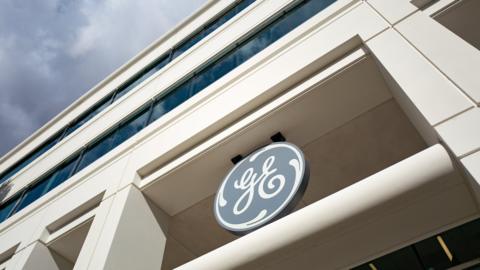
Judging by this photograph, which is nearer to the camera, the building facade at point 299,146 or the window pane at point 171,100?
the building facade at point 299,146

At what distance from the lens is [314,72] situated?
17.7 ft

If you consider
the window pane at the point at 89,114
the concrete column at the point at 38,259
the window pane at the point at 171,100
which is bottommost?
the concrete column at the point at 38,259

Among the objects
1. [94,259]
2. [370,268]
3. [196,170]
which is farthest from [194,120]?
[370,268]

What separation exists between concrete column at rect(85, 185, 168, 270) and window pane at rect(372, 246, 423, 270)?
3.33 metres

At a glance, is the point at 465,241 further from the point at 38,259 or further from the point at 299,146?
the point at 38,259

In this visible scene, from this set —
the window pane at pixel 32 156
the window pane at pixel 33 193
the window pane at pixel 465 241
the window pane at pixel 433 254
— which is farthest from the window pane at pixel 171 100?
the window pane at pixel 32 156

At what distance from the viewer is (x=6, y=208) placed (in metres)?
11.2

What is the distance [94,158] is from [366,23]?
7.37m

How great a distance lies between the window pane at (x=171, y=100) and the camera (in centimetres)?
806

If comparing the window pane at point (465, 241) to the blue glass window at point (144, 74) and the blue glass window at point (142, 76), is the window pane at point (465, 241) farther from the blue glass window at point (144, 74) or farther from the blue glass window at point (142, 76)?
the blue glass window at point (142, 76)

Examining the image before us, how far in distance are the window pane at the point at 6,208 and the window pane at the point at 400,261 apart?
11.0 m

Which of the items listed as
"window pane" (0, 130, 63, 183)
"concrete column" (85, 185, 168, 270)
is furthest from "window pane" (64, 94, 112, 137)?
"concrete column" (85, 185, 168, 270)

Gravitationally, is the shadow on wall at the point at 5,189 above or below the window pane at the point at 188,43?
above

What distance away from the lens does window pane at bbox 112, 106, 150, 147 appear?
28.1ft
